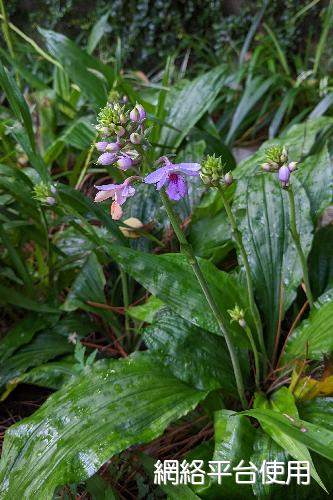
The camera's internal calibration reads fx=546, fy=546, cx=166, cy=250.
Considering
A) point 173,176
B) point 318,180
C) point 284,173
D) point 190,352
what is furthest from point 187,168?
point 318,180

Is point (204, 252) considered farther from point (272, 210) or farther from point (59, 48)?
point (59, 48)

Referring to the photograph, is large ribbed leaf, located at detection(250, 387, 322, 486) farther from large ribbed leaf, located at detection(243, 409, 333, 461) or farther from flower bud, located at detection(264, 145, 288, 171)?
flower bud, located at detection(264, 145, 288, 171)

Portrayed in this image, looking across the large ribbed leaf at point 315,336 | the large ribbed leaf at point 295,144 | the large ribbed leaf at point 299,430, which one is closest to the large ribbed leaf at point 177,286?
the large ribbed leaf at point 315,336

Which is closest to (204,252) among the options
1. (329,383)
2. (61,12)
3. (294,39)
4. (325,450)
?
(329,383)

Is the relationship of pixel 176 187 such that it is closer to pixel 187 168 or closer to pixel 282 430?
pixel 187 168

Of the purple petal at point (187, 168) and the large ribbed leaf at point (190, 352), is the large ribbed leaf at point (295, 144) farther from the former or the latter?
the purple petal at point (187, 168)

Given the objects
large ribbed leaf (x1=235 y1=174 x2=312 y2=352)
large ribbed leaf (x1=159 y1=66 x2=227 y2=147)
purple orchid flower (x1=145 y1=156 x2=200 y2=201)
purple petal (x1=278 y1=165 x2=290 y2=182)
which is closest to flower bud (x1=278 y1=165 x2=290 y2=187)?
purple petal (x1=278 y1=165 x2=290 y2=182)
